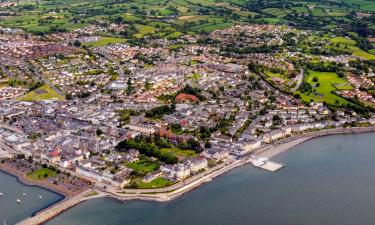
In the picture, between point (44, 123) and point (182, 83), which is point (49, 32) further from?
point (44, 123)

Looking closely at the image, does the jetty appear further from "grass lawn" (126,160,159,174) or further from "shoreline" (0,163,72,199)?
"shoreline" (0,163,72,199)

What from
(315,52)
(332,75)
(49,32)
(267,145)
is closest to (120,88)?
(267,145)

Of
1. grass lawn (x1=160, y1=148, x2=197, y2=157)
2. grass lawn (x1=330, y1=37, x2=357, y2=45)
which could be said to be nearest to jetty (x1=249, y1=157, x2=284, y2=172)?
grass lawn (x1=160, y1=148, x2=197, y2=157)

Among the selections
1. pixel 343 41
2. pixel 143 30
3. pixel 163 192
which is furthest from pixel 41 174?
pixel 343 41

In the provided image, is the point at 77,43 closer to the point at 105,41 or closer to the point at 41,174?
the point at 105,41

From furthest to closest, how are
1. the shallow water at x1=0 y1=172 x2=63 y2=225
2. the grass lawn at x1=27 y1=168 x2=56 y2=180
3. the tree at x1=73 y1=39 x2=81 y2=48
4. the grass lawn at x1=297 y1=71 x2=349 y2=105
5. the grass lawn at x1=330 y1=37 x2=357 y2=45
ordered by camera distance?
the tree at x1=73 y1=39 x2=81 y2=48
the grass lawn at x1=330 y1=37 x2=357 y2=45
the grass lawn at x1=297 y1=71 x2=349 y2=105
the grass lawn at x1=27 y1=168 x2=56 y2=180
the shallow water at x1=0 y1=172 x2=63 y2=225

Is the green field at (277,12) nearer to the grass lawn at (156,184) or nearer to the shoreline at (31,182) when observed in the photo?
the grass lawn at (156,184)
